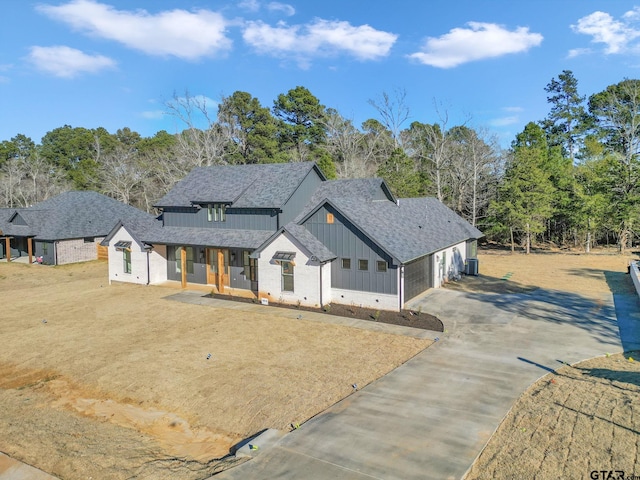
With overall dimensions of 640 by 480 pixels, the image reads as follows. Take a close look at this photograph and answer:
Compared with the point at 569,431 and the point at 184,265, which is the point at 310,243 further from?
the point at 569,431

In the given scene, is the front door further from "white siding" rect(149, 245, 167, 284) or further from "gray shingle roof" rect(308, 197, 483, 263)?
"gray shingle roof" rect(308, 197, 483, 263)

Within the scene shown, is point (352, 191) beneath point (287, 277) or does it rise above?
above

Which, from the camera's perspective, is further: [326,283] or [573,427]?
[326,283]

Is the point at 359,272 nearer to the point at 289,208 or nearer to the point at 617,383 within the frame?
the point at 289,208

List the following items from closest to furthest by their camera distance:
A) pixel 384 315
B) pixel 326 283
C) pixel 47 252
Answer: pixel 384 315
pixel 326 283
pixel 47 252

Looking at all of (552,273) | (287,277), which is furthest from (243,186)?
(552,273)

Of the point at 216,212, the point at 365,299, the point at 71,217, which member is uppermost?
the point at 71,217

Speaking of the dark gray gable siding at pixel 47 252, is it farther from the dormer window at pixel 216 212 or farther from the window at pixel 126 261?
the dormer window at pixel 216 212
